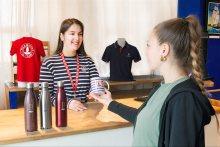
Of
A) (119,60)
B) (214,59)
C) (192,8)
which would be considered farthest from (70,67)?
(214,59)

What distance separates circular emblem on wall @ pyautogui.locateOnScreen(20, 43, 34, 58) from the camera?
3.56 m

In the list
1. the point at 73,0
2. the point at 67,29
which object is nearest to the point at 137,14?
the point at 73,0

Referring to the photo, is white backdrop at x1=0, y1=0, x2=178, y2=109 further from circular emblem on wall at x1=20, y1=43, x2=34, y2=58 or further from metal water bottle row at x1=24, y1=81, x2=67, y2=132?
metal water bottle row at x1=24, y1=81, x2=67, y2=132

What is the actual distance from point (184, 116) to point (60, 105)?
2.18 feet

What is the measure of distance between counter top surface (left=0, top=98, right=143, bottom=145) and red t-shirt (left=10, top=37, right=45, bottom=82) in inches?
77.9

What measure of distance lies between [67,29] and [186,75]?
1267mm

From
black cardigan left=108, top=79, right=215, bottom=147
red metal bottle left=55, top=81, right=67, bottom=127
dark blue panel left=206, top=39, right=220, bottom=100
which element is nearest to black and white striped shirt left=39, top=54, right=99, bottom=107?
red metal bottle left=55, top=81, right=67, bottom=127

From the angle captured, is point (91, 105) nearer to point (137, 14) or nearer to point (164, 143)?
point (164, 143)

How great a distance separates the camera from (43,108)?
1.22 meters

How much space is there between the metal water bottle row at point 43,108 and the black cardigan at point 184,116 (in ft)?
1.85

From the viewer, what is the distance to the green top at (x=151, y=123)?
103 centimetres

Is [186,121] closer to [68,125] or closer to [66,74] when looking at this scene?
[68,125]

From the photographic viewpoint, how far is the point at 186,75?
108 cm

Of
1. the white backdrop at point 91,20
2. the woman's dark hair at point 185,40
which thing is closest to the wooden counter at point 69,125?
the woman's dark hair at point 185,40
